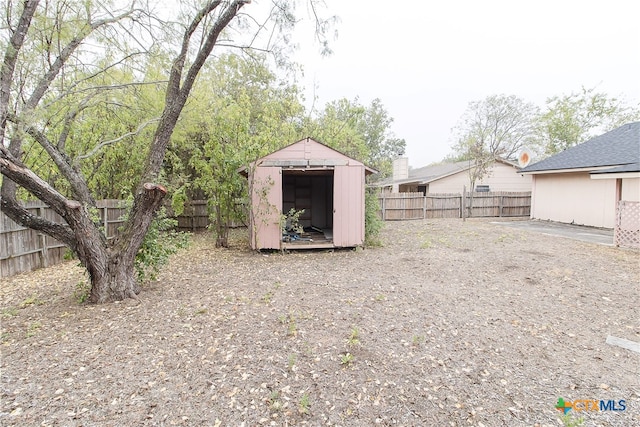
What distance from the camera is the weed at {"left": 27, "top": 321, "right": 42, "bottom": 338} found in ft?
10.5

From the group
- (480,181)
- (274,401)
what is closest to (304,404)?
(274,401)

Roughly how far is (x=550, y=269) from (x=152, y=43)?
7456 millimetres

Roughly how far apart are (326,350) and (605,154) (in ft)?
45.3

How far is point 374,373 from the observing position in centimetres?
254

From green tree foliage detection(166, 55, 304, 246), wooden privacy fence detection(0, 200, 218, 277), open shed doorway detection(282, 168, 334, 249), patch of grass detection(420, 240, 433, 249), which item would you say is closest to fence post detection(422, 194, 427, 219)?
open shed doorway detection(282, 168, 334, 249)

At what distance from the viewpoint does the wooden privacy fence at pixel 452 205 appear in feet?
47.8

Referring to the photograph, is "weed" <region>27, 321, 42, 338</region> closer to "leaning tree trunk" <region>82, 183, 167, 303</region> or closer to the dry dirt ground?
the dry dirt ground

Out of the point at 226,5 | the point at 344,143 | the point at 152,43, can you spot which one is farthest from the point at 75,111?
the point at 344,143

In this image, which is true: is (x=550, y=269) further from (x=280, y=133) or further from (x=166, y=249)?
(x=280, y=133)

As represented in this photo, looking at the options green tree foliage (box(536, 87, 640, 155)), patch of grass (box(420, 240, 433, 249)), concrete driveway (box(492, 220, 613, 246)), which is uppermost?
green tree foliage (box(536, 87, 640, 155))

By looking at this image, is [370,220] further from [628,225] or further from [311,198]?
[628,225]

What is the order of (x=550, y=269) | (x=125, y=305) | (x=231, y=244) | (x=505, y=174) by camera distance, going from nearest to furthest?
(x=125, y=305)
(x=550, y=269)
(x=231, y=244)
(x=505, y=174)

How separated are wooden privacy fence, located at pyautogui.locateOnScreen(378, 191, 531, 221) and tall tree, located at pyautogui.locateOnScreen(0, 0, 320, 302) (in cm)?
1110

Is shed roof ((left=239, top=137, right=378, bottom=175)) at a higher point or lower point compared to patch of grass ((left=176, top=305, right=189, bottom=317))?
higher
